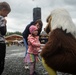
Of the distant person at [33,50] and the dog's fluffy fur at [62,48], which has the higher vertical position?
the dog's fluffy fur at [62,48]

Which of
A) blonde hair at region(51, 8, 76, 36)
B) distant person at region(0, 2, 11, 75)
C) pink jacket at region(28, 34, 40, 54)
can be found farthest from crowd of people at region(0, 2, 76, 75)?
pink jacket at region(28, 34, 40, 54)

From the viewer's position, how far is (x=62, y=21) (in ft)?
23.3

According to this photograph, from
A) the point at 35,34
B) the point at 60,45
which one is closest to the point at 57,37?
the point at 60,45

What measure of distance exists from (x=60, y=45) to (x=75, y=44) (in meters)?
0.31

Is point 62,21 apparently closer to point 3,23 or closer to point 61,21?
point 61,21

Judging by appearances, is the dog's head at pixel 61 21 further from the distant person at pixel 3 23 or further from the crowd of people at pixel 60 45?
the distant person at pixel 3 23

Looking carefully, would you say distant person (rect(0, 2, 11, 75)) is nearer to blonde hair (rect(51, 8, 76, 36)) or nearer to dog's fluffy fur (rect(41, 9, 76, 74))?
blonde hair (rect(51, 8, 76, 36))

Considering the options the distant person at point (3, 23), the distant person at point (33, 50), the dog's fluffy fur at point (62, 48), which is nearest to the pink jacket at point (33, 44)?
the distant person at point (33, 50)

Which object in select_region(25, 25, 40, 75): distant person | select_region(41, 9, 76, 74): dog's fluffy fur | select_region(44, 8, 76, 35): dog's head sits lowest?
select_region(25, 25, 40, 75): distant person

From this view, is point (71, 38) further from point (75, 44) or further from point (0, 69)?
point (0, 69)

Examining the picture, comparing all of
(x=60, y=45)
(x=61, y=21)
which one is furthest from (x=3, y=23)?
(x=60, y=45)

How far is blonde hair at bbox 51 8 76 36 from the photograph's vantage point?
7023 millimetres

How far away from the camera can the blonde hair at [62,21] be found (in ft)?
23.0

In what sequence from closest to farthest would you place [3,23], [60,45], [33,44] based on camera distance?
[60,45] < [3,23] < [33,44]
